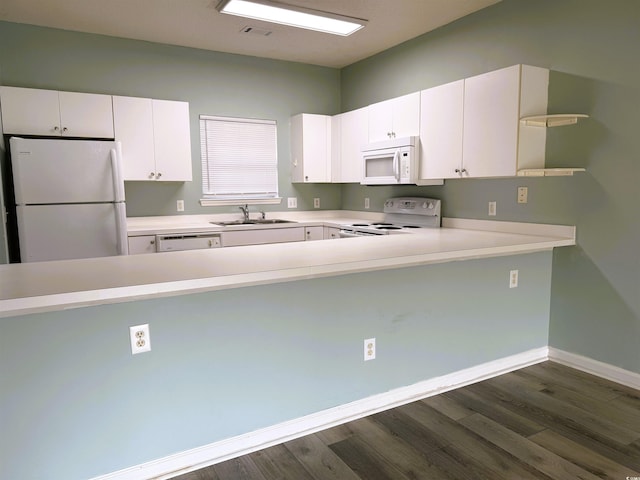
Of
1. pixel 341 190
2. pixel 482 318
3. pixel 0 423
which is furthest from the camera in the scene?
pixel 341 190

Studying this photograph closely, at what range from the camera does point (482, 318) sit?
2.83 meters

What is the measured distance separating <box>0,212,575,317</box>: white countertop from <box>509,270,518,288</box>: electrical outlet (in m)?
0.24

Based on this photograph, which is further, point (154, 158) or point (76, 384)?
point (154, 158)

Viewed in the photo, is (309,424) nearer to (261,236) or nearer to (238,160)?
(261,236)

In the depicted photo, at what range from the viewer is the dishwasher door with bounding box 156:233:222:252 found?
Result: 3627 millimetres

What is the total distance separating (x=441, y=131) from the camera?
3314 mm

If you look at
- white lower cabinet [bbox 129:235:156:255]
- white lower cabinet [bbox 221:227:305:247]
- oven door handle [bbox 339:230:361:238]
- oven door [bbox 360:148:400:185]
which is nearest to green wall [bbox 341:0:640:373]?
oven door [bbox 360:148:400:185]

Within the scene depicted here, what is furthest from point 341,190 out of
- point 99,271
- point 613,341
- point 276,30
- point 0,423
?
point 0,423

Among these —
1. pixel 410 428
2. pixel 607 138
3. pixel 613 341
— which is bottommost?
pixel 410 428

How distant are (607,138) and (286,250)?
2108mm

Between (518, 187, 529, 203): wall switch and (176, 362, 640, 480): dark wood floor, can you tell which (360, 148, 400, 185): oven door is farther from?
(176, 362, 640, 480): dark wood floor

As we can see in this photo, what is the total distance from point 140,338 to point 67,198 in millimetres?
1979

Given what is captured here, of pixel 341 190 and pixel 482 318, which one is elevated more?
pixel 341 190

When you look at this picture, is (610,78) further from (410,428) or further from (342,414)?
(342,414)
